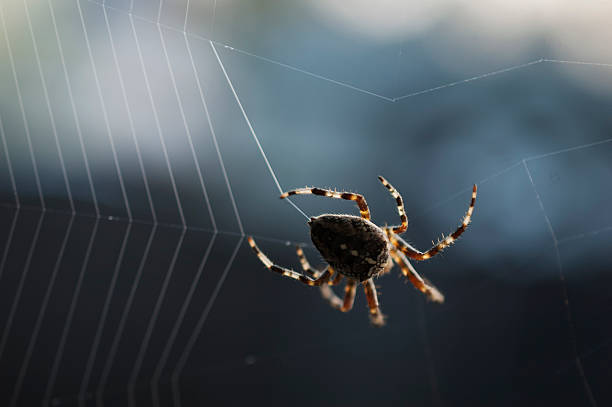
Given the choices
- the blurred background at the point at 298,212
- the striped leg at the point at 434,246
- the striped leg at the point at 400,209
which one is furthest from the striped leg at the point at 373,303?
the blurred background at the point at 298,212

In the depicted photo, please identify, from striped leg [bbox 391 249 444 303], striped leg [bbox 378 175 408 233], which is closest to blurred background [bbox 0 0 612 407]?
striped leg [bbox 391 249 444 303]

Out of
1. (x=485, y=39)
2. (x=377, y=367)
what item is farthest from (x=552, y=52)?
(x=377, y=367)

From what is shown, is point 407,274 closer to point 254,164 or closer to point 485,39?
point 485,39

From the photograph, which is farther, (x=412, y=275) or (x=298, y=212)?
(x=298, y=212)

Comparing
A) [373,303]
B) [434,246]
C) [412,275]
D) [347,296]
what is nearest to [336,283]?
[347,296]

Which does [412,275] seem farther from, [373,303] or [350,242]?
[350,242]
